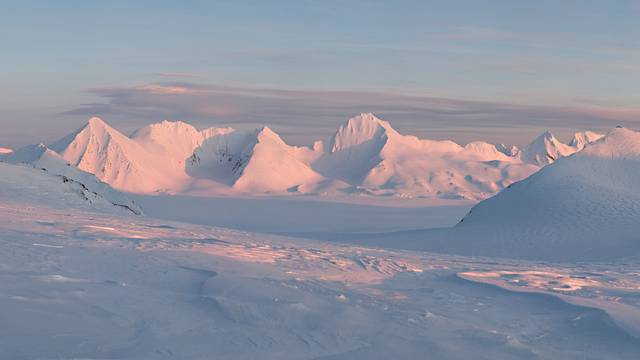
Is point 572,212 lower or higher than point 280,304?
lower

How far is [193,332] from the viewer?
9.92m

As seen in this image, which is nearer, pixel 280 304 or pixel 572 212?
pixel 280 304

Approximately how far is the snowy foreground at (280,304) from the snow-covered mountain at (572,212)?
15.3 meters

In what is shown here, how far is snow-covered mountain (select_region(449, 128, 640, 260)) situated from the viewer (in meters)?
32.5

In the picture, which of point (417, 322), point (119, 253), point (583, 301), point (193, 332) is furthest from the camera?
point (119, 253)

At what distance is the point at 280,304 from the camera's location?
455 inches

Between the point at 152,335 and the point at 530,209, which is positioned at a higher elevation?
the point at 152,335

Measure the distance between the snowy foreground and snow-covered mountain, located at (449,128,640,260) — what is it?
50.3ft

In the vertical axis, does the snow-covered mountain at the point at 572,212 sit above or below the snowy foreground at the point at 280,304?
below

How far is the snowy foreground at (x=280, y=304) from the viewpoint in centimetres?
945

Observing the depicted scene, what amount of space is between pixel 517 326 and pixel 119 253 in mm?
8336

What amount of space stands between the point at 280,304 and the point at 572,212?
29.7 metres

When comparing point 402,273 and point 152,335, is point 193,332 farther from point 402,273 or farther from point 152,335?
point 402,273

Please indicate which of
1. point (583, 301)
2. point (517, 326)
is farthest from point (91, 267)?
point (583, 301)
